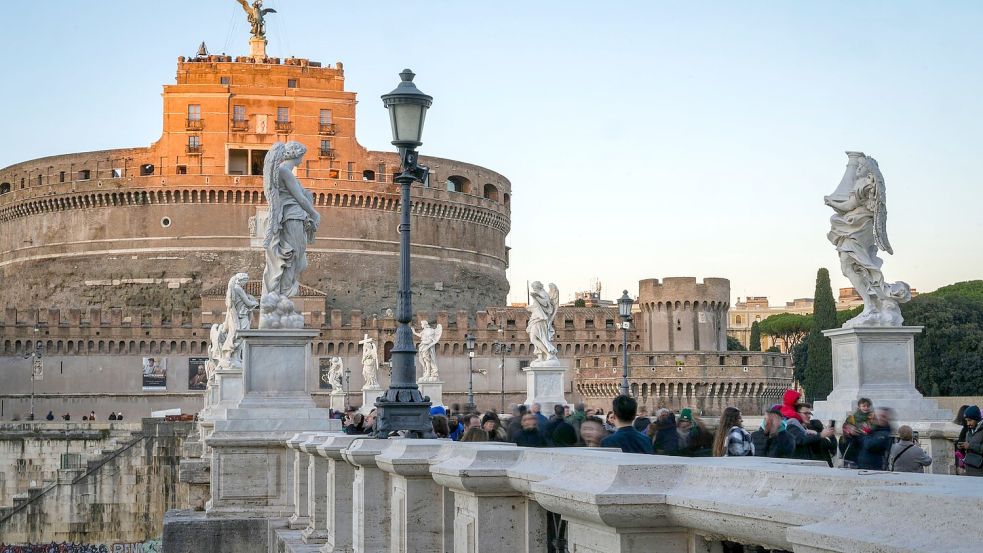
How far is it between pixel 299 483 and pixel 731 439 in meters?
3.87

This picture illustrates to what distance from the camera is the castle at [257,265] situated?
5866 cm

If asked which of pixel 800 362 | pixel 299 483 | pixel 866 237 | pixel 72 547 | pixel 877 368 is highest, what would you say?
pixel 866 237

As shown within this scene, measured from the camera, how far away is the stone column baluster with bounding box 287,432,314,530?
9.16 meters

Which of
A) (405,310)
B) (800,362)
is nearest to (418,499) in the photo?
(405,310)

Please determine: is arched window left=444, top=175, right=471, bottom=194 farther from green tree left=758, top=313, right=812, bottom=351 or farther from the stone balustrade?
the stone balustrade

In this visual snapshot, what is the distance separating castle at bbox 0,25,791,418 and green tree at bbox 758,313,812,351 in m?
34.5

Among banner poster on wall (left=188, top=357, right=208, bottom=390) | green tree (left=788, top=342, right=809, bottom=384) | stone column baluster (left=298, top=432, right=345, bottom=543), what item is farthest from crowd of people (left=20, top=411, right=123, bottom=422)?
stone column baluster (left=298, top=432, right=345, bottom=543)

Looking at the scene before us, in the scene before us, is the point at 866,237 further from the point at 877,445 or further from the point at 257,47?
the point at 257,47

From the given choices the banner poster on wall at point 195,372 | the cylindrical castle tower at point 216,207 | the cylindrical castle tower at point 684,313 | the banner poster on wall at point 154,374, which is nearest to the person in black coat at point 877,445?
the banner poster on wall at point 195,372

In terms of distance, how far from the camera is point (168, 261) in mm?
65125

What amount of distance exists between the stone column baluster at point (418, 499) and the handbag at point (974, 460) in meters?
2.97

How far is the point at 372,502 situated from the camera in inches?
253

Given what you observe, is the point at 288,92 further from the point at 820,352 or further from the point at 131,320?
the point at 820,352

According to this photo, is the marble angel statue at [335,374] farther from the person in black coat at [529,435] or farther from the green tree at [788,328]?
the green tree at [788,328]
